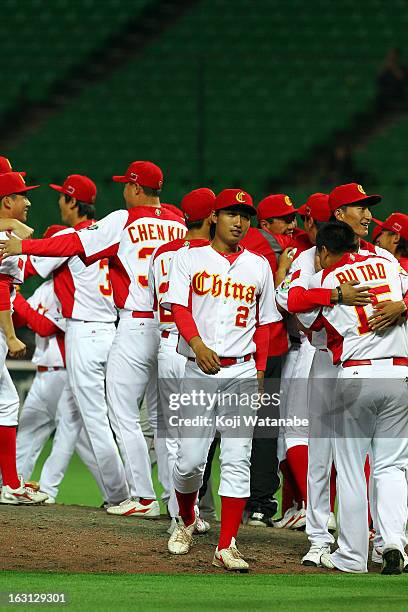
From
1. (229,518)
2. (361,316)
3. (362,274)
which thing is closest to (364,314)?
(361,316)

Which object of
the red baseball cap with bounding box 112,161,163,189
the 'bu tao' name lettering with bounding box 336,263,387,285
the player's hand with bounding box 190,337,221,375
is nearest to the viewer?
the player's hand with bounding box 190,337,221,375

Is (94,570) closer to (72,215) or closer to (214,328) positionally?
(214,328)

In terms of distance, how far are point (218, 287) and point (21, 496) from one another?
2168 millimetres

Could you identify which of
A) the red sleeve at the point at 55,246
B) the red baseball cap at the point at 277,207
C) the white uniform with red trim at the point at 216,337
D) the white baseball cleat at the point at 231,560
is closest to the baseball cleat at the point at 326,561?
the white baseball cleat at the point at 231,560

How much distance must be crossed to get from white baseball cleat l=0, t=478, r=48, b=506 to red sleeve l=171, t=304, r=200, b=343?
1996 millimetres

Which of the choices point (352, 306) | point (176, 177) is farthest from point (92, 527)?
point (176, 177)

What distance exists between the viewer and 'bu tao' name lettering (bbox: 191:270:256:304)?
5.56 metres

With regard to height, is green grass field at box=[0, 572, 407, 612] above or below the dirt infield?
above

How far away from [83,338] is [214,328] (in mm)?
1846

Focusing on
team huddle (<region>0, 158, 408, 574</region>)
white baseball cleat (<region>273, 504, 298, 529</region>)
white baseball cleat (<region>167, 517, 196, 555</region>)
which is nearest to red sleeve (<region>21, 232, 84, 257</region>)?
team huddle (<region>0, 158, 408, 574</region>)

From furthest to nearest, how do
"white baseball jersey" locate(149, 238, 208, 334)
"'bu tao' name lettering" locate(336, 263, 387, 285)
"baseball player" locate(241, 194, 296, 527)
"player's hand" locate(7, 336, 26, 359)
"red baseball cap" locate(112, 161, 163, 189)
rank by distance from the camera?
"baseball player" locate(241, 194, 296, 527), "red baseball cap" locate(112, 161, 163, 189), "player's hand" locate(7, 336, 26, 359), "white baseball jersey" locate(149, 238, 208, 334), "'bu tao' name lettering" locate(336, 263, 387, 285)

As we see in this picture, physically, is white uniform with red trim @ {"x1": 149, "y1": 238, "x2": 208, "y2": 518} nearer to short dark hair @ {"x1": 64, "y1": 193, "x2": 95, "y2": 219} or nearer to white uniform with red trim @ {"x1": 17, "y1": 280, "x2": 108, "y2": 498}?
short dark hair @ {"x1": 64, "y1": 193, "x2": 95, "y2": 219}

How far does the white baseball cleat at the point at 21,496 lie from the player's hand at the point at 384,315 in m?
2.60

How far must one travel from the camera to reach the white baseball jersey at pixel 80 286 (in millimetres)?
7227
